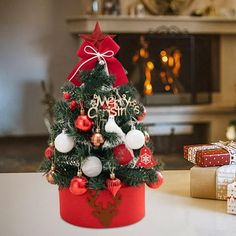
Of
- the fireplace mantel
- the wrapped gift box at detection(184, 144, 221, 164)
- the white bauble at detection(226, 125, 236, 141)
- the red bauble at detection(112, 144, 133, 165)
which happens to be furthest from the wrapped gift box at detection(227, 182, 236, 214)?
the fireplace mantel

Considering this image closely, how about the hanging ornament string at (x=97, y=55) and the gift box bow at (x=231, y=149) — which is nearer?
the hanging ornament string at (x=97, y=55)

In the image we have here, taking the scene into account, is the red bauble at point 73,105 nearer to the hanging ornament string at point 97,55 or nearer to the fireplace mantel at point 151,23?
the hanging ornament string at point 97,55

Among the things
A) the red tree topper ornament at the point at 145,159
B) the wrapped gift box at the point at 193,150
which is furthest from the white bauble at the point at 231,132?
the red tree topper ornament at the point at 145,159

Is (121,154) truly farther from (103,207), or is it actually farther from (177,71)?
(177,71)

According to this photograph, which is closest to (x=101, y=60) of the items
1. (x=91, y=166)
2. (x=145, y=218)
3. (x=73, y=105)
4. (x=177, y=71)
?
(x=73, y=105)

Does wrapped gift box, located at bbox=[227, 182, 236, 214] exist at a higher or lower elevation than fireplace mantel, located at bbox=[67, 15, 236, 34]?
lower

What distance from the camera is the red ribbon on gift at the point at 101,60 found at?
0.92m

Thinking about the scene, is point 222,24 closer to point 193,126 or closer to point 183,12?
point 183,12

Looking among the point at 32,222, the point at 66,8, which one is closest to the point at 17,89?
the point at 66,8

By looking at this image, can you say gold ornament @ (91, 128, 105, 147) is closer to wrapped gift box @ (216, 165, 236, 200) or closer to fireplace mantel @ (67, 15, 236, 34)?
wrapped gift box @ (216, 165, 236, 200)

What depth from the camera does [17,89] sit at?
15.1 feet

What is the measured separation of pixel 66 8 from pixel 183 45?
4.14 ft

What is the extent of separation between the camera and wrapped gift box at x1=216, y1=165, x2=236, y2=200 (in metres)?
1.03

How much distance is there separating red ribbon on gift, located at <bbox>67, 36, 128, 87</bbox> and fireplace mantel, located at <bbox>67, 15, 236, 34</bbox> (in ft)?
10.3
